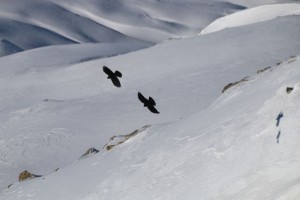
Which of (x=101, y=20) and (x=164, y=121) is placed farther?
(x=101, y=20)

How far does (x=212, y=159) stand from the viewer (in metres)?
11.1

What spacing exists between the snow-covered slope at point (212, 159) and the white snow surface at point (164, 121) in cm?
3

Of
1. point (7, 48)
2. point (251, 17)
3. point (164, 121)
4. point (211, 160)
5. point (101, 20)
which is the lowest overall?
point (211, 160)

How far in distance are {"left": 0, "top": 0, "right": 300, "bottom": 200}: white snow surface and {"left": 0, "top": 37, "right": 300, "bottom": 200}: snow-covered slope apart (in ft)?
0.10

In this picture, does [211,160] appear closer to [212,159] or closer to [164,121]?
[212,159]

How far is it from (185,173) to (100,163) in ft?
13.5

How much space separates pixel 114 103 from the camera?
96.8 feet

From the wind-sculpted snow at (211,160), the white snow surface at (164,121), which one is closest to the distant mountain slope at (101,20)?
the white snow surface at (164,121)

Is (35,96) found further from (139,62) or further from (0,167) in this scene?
(0,167)

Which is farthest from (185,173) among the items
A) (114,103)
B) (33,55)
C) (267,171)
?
(33,55)

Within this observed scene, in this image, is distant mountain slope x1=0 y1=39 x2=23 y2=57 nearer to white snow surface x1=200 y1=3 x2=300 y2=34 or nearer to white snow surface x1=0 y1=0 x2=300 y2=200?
white snow surface x1=0 y1=0 x2=300 y2=200

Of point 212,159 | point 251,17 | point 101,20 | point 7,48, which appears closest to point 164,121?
point 212,159

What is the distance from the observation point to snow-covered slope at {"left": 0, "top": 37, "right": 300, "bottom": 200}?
30.6ft

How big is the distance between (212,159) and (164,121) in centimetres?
1371
